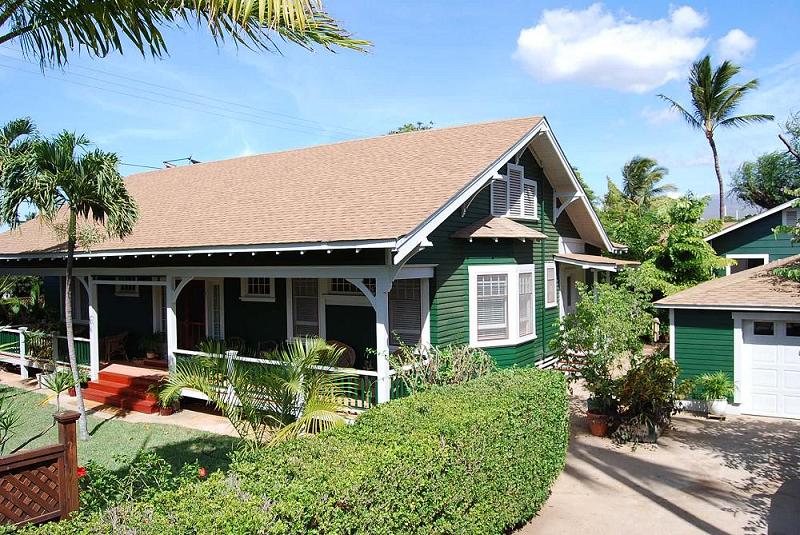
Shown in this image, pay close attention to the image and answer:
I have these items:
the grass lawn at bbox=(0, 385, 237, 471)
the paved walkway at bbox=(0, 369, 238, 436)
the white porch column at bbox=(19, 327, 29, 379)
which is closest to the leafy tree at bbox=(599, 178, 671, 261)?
the paved walkway at bbox=(0, 369, 238, 436)

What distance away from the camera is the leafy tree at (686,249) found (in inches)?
712

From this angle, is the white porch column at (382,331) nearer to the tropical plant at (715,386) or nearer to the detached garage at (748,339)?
the detached garage at (748,339)

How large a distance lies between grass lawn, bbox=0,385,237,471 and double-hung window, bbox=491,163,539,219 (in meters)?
7.61

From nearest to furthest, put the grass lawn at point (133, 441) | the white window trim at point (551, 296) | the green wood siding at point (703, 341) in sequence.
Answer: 1. the grass lawn at point (133, 441)
2. the green wood siding at point (703, 341)
3. the white window trim at point (551, 296)

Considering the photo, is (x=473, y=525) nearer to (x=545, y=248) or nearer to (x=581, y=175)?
(x=545, y=248)

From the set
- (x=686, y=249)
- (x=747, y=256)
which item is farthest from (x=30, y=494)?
(x=747, y=256)

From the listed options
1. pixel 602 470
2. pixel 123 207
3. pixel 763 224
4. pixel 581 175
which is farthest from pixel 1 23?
pixel 581 175

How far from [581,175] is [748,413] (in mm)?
31702

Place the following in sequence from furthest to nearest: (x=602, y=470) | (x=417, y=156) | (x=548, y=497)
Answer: (x=417, y=156)
(x=602, y=470)
(x=548, y=497)

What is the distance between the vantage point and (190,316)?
1634 centimetres

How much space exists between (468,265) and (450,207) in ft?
7.43

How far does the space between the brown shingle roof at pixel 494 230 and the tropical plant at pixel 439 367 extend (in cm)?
248

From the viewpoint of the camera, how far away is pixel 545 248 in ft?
50.9

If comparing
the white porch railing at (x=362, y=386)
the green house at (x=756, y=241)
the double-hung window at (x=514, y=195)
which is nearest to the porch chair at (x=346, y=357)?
the white porch railing at (x=362, y=386)
